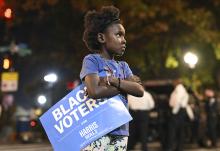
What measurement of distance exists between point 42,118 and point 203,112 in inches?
531

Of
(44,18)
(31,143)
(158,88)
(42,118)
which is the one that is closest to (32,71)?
(44,18)

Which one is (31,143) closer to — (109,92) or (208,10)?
(208,10)

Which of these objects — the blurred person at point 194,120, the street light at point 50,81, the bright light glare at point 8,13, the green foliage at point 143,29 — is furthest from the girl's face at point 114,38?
the street light at point 50,81

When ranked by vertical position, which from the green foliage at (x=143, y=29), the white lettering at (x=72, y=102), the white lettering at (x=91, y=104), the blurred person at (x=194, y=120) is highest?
the green foliage at (x=143, y=29)

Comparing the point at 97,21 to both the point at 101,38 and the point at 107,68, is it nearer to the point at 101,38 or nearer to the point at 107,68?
the point at 101,38

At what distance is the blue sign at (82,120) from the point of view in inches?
→ 148

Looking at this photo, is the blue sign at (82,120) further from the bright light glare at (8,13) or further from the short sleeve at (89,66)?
the bright light glare at (8,13)

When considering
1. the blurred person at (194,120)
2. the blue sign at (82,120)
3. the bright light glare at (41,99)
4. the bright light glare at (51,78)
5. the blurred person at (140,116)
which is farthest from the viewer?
the bright light glare at (41,99)

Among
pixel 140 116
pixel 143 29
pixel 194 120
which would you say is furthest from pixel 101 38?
pixel 143 29

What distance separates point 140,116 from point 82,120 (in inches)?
373

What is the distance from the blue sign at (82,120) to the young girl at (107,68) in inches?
2.1

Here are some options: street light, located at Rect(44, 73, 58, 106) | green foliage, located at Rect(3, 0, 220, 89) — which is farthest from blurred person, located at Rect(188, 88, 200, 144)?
street light, located at Rect(44, 73, 58, 106)

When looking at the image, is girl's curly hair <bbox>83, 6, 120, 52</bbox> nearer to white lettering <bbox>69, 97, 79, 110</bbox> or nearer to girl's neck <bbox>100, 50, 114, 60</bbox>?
girl's neck <bbox>100, 50, 114, 60</bbox>

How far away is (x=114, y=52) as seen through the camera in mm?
3910
